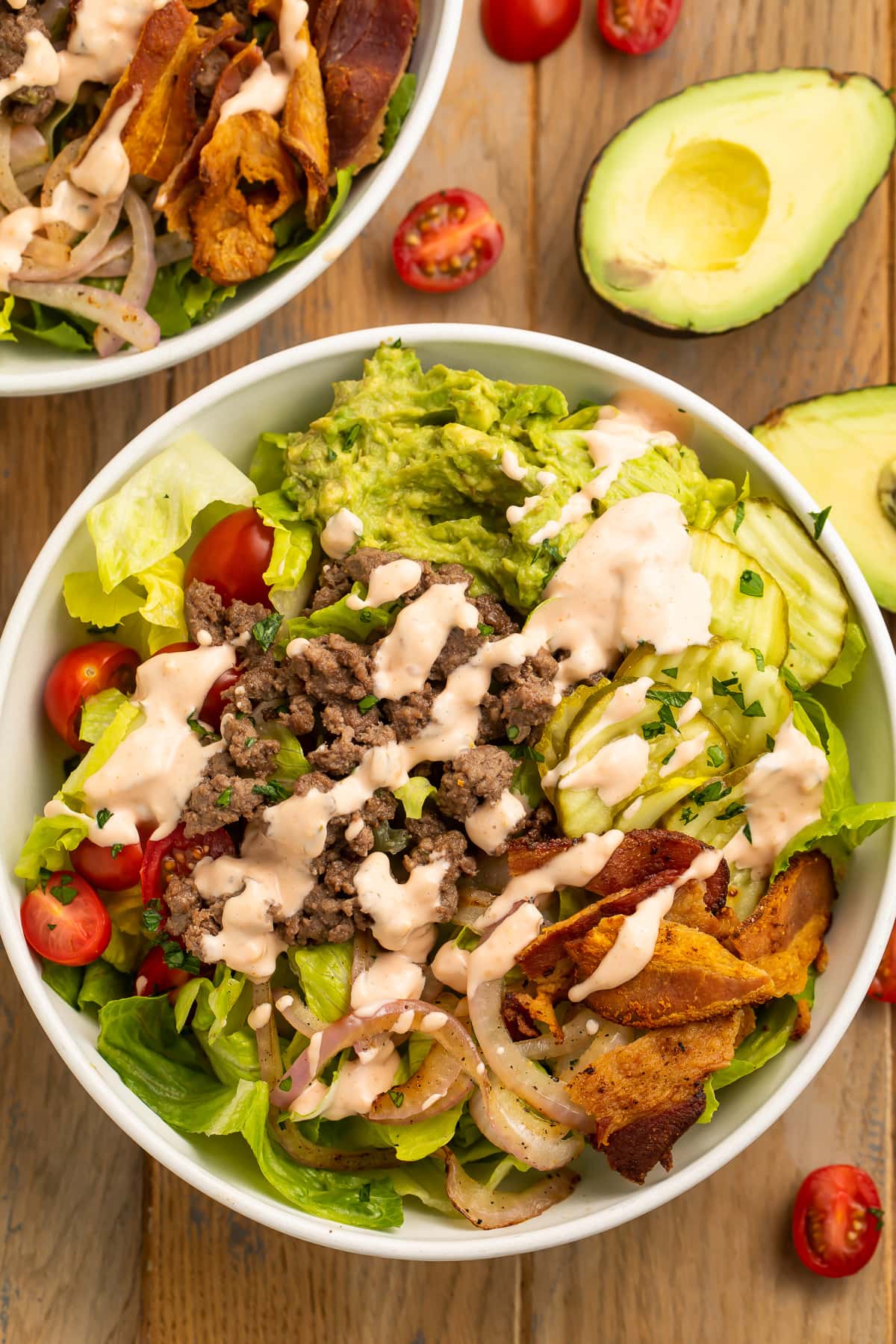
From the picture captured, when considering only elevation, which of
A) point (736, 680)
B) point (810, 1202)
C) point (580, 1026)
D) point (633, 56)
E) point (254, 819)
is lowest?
point (810, 1202)

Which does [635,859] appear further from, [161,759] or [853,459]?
[853,459]

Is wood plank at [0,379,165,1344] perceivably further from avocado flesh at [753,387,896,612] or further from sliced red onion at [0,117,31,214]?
avocado flesh at [753,387,896,612]

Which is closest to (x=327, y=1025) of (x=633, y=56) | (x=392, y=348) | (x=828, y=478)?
(x=392, y=348)

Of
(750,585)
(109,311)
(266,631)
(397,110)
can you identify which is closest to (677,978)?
(750,585)

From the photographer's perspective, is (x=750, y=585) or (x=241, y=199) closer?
(x=750, y=585)

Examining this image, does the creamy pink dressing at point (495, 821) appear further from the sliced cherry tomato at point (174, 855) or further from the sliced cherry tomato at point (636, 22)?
the sliced cherry tomato at point (636, 22)

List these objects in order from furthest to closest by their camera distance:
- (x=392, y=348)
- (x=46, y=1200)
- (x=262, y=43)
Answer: (x=46, y=1200) < (x=262, y=43) < (x=392, y=348)

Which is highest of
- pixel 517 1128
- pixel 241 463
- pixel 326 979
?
pixel 241 463

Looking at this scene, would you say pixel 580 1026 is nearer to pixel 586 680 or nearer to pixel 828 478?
pixel 586 680
